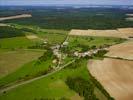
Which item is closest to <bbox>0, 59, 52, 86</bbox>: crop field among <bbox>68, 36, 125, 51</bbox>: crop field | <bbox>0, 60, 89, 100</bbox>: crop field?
<bbox>0, 60, 89, 100</bbox>: crop field

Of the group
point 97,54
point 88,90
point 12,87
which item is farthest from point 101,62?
point 12,87

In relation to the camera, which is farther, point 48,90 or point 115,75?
point 115,75

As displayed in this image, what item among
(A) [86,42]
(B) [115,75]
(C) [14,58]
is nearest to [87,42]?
(A) [86,42]

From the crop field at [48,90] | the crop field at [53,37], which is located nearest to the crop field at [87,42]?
the crop field at [53,37]

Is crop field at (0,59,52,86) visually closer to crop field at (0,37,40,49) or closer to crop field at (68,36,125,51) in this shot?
crop field at (68,36,125,51)

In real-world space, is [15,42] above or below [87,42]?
below

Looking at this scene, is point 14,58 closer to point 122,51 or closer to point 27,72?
point 27,72
